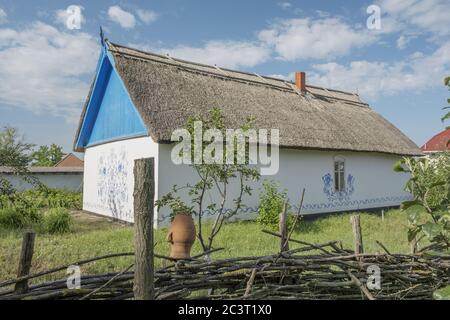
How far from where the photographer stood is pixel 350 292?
2713 mm

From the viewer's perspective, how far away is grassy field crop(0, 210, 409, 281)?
6.19 m

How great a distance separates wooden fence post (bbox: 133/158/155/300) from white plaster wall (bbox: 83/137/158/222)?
7.96 metres

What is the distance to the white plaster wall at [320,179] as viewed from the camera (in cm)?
1011

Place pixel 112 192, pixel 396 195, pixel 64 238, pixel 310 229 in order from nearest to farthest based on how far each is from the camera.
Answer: pixel 64 238, pixel 310 229, pixel 112 192, pixel 396 195

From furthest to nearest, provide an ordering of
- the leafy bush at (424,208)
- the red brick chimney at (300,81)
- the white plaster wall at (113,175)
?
1. the red brick chimney at (300,81)
2. the white plaster wall at (113,175)
3. the leafy bush at (424,208)

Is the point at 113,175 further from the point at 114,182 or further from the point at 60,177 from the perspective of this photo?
the point at 60,177

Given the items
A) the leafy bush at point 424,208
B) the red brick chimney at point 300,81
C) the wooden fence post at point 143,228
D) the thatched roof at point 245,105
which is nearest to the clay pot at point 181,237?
the wooden fence post at point 143,228

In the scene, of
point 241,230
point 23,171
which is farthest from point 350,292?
point 23,171

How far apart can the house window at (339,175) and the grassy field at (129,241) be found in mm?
2805

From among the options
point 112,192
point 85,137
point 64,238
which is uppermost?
point 85,137

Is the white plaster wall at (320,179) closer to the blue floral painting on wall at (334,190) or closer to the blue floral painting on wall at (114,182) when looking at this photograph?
the blue floral painting on wall at (334,190)

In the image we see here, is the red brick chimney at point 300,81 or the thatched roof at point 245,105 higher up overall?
the red brick chimney at point 300,81
